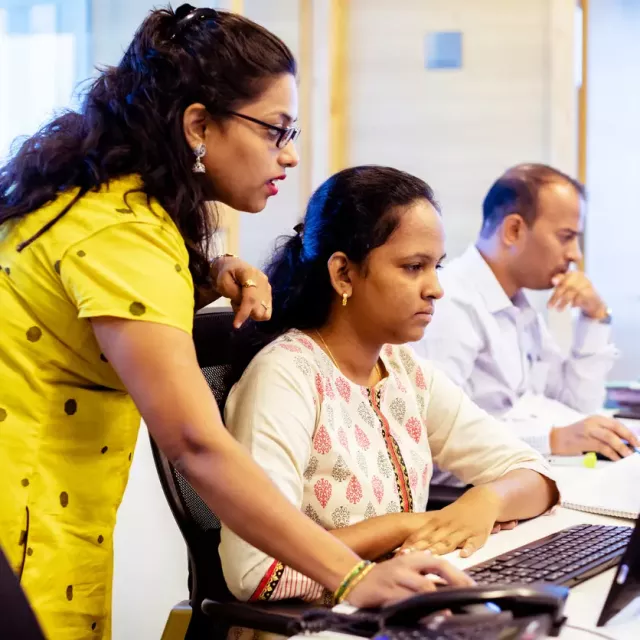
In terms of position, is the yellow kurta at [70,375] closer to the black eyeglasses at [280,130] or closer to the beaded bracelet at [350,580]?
the black eyeglasses at [280,130]

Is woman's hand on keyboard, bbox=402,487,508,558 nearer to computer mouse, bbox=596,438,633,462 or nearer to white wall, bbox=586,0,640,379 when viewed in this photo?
computer mouse, bbox=596,438,633,462

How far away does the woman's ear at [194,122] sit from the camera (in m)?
1.18

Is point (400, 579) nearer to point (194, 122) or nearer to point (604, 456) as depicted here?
point (194, 122)

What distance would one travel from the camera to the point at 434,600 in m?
0.85

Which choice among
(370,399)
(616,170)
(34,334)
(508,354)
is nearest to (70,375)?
(34,334)

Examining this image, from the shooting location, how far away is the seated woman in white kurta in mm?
1347

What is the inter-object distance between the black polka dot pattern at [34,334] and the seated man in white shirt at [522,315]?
1.47m

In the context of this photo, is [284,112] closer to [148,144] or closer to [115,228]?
[148,144]

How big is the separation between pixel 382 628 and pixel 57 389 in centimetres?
51

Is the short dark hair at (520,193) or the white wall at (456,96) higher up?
the white wall at (456,96)

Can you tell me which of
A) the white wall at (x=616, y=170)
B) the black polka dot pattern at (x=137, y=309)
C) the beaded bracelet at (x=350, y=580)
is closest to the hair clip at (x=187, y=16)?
the black polka dot pattern at (x=137, y=309)

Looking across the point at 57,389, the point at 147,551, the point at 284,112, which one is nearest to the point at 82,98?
the point at 284,112

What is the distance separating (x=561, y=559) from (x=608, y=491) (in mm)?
515

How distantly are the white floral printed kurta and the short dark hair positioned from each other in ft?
4.07
